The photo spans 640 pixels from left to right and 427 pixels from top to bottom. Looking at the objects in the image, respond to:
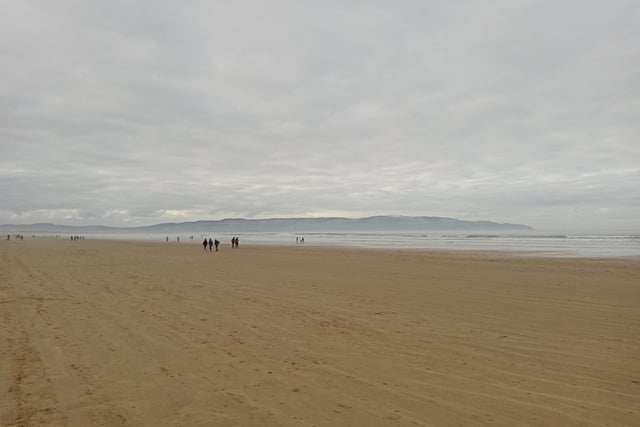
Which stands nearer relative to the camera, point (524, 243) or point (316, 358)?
point (316, 358)

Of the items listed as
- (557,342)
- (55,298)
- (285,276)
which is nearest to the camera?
(557,342)

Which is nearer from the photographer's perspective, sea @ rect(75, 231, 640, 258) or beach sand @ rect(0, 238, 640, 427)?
beach sand @ rect(0, 238, 640, 427)

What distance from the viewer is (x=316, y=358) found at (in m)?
6.75

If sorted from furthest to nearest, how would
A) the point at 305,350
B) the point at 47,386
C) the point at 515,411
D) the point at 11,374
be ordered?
the point at 305,350 < the point at 11,374 < the point at 47,386 < the point at 515,411

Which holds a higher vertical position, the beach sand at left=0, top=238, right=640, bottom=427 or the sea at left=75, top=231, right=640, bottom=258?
the sea at left=75, top=231, right=640, bottom=258

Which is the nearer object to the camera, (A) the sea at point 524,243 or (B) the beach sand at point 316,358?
(B) the beach sand at point 316,358

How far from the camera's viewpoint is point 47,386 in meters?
5.37

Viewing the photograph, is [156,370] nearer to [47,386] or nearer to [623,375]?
[47,386]

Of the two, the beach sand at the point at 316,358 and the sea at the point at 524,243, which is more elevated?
the sea at the point at 524,243

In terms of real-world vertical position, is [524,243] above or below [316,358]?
above

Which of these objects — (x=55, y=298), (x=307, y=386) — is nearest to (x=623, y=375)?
(x=307, y=386)

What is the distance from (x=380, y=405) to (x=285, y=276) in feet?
46.5

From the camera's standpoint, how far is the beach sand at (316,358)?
4.75 metres

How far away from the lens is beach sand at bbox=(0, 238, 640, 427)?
15.6 ft
